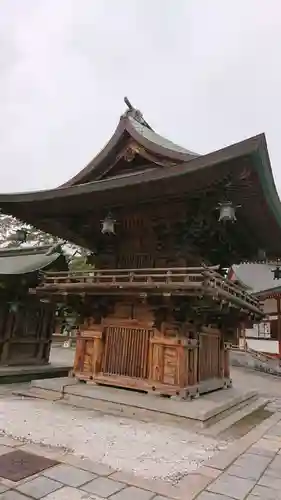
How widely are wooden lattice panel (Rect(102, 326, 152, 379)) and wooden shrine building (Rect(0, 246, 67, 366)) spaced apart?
338cm

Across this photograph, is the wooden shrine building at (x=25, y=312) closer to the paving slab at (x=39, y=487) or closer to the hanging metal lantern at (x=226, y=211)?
the hanging metal lantern at (x=226, y=211)

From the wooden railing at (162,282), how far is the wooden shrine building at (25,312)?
2952 mm

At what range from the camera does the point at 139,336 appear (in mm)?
9891

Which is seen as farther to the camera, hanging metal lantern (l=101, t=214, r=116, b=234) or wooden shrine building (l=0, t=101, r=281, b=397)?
hanging metal lantern (l=101, t=214, r=116, b=234)

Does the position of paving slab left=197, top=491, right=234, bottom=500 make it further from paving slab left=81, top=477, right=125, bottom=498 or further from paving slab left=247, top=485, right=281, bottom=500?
paving slab left=81, top=477, right=125, bottom=498

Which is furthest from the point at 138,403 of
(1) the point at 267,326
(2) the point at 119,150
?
(1) the point at 267,326

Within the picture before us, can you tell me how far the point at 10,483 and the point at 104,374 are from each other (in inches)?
234

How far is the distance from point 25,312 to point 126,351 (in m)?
6.04

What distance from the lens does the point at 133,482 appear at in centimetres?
443

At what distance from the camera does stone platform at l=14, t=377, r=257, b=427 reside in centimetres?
766

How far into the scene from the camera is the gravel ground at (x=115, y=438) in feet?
17.0

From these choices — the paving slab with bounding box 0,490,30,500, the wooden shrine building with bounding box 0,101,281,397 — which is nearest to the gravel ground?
the paving slab with bounding box 0,490,30,500

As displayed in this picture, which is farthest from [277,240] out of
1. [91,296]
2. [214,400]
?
[91,296]

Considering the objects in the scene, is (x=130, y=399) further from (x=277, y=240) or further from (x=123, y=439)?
(x=277, y=240)
